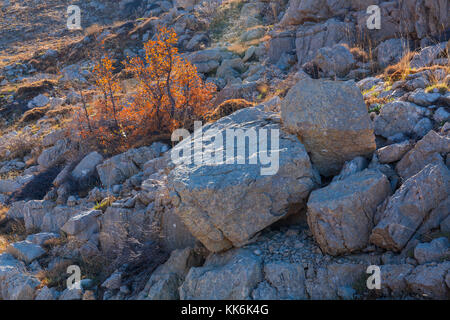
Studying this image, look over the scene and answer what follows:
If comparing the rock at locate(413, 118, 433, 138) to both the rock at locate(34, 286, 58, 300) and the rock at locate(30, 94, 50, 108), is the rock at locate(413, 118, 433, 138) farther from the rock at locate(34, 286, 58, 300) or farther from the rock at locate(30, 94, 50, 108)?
the rock at locate(30, 94, 50, 108)

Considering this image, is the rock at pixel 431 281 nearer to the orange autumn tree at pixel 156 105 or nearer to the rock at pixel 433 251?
the rock at pixel 433 251

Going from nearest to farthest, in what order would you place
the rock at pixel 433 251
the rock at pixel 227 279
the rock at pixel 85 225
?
1. the rock at pixel 433 251
2. the rock at pixel 227 279
3. the rock at pixel 85 225

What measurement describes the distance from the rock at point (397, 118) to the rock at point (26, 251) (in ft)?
21.6

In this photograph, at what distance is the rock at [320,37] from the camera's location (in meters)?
14.8

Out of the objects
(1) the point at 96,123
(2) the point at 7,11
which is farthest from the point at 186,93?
(2) the point at 7,11

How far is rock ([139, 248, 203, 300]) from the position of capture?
5383mm

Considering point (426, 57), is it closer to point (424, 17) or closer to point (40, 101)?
point (424, 17)

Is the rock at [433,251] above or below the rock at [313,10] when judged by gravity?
below

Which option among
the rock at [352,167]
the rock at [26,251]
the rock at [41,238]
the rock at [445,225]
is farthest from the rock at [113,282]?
the rock at [445,225]

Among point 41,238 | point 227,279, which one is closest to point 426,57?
point 227,279

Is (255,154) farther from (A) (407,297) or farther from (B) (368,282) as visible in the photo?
(A) (407,297)

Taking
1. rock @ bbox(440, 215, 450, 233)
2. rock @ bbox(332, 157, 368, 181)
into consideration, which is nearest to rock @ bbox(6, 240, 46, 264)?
rock @ bbox(332, 157, 368, 181)

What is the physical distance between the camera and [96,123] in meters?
12.4

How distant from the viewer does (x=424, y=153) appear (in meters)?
4.92
